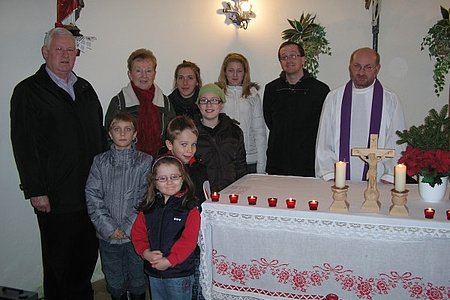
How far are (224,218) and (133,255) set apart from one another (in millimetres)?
891

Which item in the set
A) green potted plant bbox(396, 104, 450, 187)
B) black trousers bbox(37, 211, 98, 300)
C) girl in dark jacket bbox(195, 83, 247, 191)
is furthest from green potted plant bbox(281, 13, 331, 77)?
black trousers bbox(37, 211, 98, 300)


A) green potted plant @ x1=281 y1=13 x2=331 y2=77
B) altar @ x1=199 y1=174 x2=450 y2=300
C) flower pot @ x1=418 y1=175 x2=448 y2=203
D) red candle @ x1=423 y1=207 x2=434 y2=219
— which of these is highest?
green potted plant @ x1=281 y1=13 x2=331 y2=77

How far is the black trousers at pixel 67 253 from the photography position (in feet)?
11.7

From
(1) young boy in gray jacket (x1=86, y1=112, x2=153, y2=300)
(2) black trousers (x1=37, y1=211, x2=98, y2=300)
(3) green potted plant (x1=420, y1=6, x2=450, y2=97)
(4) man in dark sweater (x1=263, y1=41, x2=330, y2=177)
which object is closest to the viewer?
(1) young boy in gray jacket (x1=86, y1=112, x2=153, y2=300)

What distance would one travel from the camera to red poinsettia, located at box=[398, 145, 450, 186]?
9.23 ft

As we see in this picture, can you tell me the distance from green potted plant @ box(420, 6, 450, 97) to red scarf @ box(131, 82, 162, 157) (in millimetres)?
2885

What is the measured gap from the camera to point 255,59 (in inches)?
219

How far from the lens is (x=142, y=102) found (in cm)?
400

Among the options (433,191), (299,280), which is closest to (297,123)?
(433,191)

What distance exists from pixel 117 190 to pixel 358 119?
205 cm

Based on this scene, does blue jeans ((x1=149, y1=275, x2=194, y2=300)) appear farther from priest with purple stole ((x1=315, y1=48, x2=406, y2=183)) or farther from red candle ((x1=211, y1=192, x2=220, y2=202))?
priest with purple stole ((x1=315, y1=48, x2=406, y2=183))

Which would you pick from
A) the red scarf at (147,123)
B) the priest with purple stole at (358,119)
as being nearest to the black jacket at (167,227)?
the red scarf at (147,123)

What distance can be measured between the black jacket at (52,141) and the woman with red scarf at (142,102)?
1.31 feet

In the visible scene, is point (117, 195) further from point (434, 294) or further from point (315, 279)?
point (434, 294)
